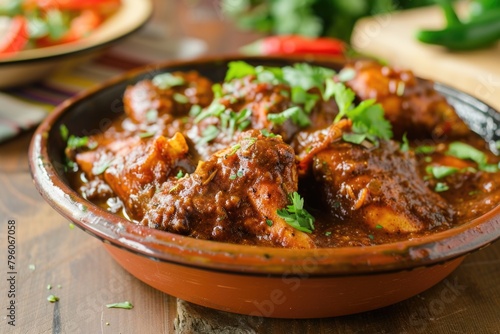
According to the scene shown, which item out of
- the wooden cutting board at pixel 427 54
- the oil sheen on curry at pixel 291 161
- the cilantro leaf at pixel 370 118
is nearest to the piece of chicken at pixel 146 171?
the oil sheen on curry at pixel 291 161

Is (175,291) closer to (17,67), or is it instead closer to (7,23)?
(17,67)

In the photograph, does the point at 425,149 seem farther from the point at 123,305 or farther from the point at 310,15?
the point at 310,15

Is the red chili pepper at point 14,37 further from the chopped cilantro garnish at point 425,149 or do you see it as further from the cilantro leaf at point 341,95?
the chopped cilantro garnish at point 425,149

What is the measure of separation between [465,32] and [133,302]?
11.8ft

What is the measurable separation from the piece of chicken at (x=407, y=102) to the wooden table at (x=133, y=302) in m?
0.72

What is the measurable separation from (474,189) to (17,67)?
9.96 feet

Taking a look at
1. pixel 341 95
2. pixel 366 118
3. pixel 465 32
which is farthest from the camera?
pixel 465 32

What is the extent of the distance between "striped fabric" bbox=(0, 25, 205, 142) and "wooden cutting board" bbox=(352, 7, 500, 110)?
5.13 feet

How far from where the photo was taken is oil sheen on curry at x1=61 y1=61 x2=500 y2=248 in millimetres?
2279

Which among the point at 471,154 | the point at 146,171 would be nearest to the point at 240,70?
the point at 146,171

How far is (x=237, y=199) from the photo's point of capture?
2273 millimetres

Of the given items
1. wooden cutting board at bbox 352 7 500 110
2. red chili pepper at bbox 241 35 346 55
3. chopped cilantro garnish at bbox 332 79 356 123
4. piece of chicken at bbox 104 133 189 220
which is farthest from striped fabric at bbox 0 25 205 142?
chopped cilantro garnish at bbox 332 79 356 123

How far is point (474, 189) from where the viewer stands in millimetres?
2816

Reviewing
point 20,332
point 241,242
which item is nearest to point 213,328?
point 241,242
